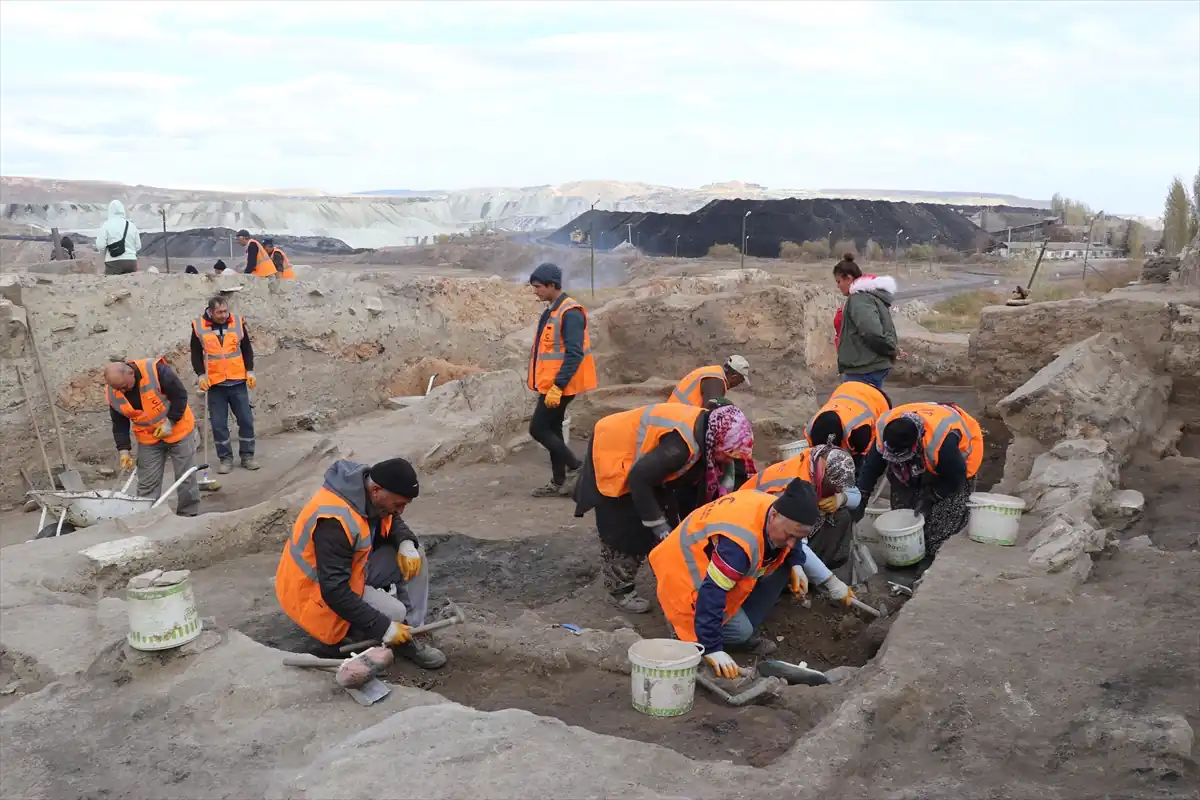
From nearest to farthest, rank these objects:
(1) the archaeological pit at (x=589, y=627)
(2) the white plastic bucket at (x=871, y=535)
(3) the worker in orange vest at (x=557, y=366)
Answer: (1) the archaeological pit at (x=589, y=627), (2) the white plastic bucket at (x=871, y=535), (3) the worker in orange vest at (x=557, y=366)

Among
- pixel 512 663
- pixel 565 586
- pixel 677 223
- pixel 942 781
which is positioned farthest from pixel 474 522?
pixel 677 223

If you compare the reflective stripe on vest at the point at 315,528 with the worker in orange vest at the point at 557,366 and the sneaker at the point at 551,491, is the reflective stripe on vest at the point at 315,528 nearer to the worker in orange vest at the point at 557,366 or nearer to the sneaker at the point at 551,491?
the worker in orange vest at the point at 557,366

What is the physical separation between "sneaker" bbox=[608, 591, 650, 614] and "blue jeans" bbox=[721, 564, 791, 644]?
64 cm

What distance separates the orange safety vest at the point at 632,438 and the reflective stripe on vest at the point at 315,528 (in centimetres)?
131

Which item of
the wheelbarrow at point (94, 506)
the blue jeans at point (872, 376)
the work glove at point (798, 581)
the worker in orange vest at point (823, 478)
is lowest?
the wheelbarrow at point (94, 506)

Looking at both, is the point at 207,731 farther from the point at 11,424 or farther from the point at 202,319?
the point at 11,424

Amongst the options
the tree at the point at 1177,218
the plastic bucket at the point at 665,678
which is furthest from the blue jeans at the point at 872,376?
the tree at the point at 1177,218

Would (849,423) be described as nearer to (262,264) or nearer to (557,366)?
(557,366)

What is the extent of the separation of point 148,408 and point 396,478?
376 cm

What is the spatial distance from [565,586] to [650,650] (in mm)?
1826

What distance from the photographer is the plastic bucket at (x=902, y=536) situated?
5000 millimetres

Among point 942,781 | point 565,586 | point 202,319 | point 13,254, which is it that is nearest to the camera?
point 942,781

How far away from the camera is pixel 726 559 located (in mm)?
3594

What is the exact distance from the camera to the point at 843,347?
6.44m
